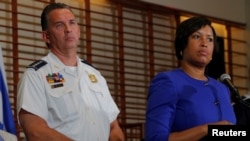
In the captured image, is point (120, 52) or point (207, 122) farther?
point (120, 52)

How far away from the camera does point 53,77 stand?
3.02 metres

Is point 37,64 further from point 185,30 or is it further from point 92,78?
point 185,30

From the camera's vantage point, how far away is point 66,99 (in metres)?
2.97

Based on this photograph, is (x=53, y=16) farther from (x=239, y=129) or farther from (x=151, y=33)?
(x=151, y=33)

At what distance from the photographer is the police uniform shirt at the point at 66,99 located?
9.59ft

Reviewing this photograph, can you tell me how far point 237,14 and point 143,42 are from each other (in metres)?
1.86

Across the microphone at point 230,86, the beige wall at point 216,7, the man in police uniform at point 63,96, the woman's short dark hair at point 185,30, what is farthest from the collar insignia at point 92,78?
the beige wall at point 216,7

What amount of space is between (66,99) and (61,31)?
14.3 inches

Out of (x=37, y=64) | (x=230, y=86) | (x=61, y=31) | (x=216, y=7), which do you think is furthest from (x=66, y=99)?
(x=216, y=7)

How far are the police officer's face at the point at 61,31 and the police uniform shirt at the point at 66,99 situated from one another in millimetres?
73

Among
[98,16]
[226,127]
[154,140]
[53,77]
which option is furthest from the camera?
[98,16]

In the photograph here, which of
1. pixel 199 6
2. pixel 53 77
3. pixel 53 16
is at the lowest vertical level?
Answer: pixel 53 77

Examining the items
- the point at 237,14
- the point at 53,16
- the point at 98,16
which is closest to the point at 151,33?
the point at 98,16

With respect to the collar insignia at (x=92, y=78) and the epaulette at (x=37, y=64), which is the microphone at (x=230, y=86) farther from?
the epaulette at (x=37, y=64)
